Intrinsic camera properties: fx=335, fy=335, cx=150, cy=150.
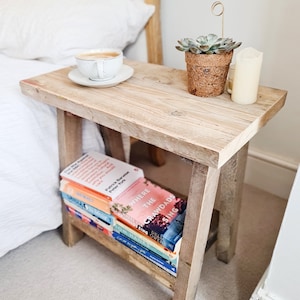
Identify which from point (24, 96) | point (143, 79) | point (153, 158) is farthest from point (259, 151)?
point (24, 96)

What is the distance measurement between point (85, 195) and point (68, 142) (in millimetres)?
164

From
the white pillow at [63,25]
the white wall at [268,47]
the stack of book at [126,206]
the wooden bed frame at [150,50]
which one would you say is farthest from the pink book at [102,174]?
the white wall at [268,47]

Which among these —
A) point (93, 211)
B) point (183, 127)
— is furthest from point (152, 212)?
point (183, 127)

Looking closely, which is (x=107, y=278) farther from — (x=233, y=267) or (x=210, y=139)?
(x=210, y=139)

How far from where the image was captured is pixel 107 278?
3.25ft

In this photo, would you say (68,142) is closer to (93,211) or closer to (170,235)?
(93,211)

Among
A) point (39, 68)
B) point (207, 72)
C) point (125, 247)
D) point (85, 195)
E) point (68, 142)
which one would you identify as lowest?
point (125, 247)

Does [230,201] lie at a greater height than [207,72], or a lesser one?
lesser

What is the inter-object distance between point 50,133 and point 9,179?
0.17 metres

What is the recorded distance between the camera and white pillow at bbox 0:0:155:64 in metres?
1.07

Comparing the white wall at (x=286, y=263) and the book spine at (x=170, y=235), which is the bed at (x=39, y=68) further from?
the white wall at (x=286, y=263)

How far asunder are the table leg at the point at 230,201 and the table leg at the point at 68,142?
0.44m

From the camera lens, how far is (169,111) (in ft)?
2.35

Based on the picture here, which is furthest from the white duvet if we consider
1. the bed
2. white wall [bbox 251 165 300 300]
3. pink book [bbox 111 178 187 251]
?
white wall [bbox 251 165 300 300]
